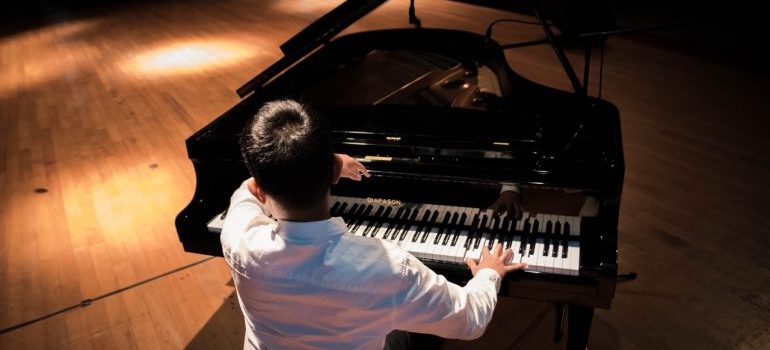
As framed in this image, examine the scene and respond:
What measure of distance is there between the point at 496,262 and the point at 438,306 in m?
0.44

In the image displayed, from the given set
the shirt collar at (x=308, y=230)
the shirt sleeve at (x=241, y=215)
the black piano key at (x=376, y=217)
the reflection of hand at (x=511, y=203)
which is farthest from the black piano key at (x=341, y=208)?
the shirt collar at (x=308, y=230)

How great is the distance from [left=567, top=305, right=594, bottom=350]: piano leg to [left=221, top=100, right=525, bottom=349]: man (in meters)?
0.86

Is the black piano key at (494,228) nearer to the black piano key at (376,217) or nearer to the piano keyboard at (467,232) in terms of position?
the piano keyboard at (467,232)

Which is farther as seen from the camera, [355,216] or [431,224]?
[355,216]

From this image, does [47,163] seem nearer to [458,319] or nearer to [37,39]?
[458,319]

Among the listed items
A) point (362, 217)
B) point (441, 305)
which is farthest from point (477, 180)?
point (441, 305)

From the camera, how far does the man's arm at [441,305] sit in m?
1.17

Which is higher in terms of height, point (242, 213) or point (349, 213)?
point (242, 213)

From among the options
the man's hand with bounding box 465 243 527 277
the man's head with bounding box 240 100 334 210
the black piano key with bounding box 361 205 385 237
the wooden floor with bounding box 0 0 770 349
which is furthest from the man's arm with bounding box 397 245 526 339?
the wooden floor with bounding box 0 0 770 349

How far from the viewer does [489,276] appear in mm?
1482

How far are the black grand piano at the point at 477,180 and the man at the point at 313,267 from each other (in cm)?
55

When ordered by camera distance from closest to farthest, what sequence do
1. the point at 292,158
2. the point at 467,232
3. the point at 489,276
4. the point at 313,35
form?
1. the point at 292,158
2. the point at 489,276
3. the point at 467,232
4. the point at 313,35

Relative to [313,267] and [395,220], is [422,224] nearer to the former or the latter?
[395,220]

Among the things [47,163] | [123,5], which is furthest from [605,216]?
[123,5]
